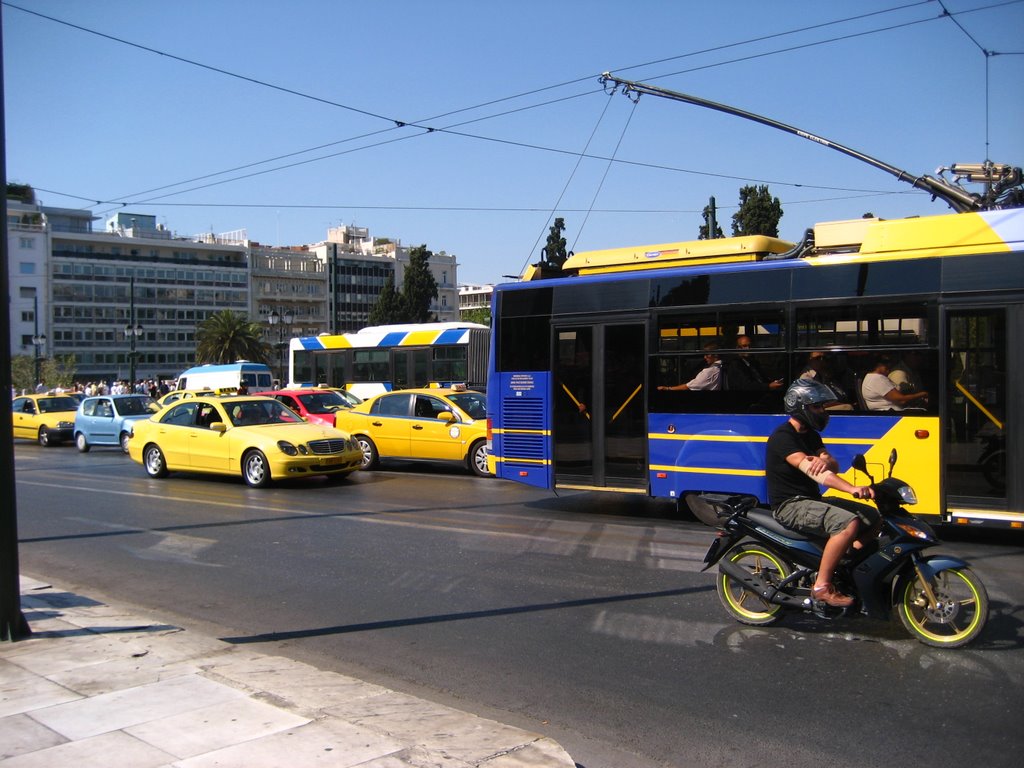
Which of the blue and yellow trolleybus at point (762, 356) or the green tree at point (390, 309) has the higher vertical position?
the green tree at point (390, 309)

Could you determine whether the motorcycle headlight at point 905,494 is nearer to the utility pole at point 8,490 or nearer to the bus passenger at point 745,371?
the bus passenger at point 745,371

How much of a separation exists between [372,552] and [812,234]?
6.42 metres

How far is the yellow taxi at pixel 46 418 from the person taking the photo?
94.1 feet

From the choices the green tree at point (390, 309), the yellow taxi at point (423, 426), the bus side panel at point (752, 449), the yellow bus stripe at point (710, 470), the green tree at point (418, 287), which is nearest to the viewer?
the bus side panel at point (752, 449)

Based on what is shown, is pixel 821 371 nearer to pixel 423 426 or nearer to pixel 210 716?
pixel 210 716

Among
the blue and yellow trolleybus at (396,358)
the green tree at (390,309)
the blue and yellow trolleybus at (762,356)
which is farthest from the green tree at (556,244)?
the green tree at (390,309)

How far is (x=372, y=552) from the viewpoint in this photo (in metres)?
9.85

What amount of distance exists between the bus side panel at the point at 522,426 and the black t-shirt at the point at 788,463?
602cm

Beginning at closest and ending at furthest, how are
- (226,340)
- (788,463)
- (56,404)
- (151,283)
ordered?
(788,463), (56,404), (226,340), (151,283)

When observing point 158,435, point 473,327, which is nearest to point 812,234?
point 158,435

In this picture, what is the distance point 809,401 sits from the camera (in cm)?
625

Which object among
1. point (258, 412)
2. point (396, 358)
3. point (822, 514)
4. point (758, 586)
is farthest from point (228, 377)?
point (822, 514)

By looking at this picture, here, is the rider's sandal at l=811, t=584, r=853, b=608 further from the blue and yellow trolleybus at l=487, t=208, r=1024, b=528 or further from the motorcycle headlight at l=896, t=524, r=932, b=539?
the blue and yellow trolleybus at l=487, t=208, r=1024, b=528

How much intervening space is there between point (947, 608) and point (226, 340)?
78.8 meters
